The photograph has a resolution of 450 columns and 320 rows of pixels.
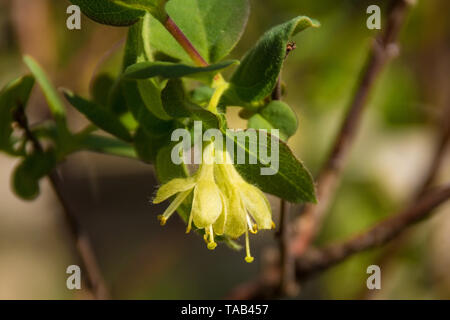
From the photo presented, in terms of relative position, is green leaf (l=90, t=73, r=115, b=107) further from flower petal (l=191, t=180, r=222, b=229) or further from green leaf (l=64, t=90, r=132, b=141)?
flower petal (l=191, t=180, r=222, b=229)

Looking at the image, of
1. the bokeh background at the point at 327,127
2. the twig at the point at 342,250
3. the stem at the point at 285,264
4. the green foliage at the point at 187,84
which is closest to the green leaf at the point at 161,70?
the green foliage at the point at 187,84

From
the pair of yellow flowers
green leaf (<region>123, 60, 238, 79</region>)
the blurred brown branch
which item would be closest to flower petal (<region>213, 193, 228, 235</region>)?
the pair of yellow flowers

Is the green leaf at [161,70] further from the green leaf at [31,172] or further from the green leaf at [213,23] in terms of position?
the green leaf at [31,172]

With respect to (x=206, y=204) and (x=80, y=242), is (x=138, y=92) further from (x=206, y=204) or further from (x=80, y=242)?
(x=80, y=242)
